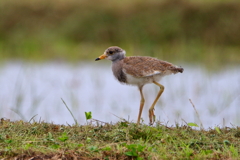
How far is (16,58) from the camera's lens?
1376cm

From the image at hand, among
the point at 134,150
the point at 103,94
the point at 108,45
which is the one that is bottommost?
the point at 134,150

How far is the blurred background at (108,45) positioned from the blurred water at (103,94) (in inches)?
1.0

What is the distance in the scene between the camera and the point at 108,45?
13.8m

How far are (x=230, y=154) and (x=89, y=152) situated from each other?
128cm

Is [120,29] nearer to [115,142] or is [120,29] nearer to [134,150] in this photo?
[115,142]

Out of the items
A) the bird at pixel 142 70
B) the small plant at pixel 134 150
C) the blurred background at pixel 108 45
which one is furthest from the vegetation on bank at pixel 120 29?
the small plant at pixel 134 150

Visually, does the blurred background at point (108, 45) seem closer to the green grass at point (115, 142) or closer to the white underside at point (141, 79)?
the white underside at point (141, 79)

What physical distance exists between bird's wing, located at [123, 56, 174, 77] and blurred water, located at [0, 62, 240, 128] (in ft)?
7.18

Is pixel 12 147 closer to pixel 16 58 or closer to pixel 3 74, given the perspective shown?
pixel 3 74

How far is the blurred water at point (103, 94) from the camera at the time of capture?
30.0ft

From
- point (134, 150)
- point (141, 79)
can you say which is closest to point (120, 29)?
point (141, 79)

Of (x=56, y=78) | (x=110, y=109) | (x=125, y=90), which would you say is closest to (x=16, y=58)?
(x=56, y=78)

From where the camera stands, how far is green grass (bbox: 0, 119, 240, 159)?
176 inches

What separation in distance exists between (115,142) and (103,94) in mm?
5942
